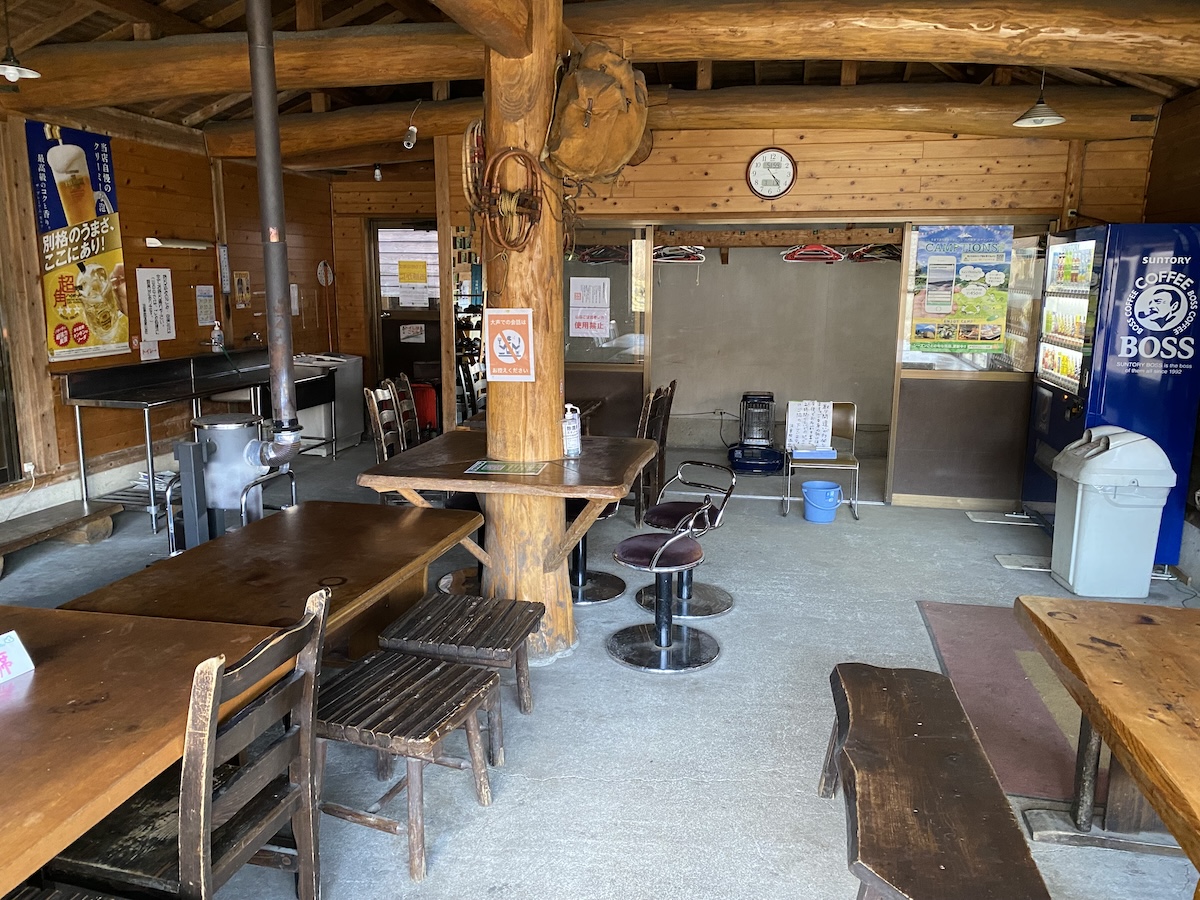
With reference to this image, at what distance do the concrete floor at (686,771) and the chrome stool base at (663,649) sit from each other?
0.06 m

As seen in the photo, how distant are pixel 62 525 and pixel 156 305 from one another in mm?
2251

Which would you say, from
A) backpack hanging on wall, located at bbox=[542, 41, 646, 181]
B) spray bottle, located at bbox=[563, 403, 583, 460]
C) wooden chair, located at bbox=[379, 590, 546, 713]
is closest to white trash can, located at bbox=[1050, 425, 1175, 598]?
spray bottle, located at bbox=[563, 403, 583, 460]

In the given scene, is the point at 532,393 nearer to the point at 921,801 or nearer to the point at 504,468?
the point at 504,468

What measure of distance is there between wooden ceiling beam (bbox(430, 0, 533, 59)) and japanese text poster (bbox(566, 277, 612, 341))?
129 inches

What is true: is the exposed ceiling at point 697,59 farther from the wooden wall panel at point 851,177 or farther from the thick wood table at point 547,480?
the thick wood table at point 547,480

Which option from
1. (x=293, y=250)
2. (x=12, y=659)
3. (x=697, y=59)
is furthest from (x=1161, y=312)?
(x=293, y=250)

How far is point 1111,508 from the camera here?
14.3ft

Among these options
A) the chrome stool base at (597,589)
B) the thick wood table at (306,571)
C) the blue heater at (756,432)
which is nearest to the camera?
the thick wood table at (306,571)

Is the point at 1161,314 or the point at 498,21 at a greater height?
the point at 498,21

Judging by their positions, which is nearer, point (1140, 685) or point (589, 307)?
point (1140, 685)

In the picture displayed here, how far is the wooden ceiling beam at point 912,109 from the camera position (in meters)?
5.43

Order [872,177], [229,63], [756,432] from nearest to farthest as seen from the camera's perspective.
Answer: [229,63] → [872,177] → [756,432]

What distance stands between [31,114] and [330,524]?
4378 millimetres

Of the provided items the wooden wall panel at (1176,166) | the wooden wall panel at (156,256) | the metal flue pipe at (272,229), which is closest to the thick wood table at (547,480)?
the metal flue pipe at (272,229)
